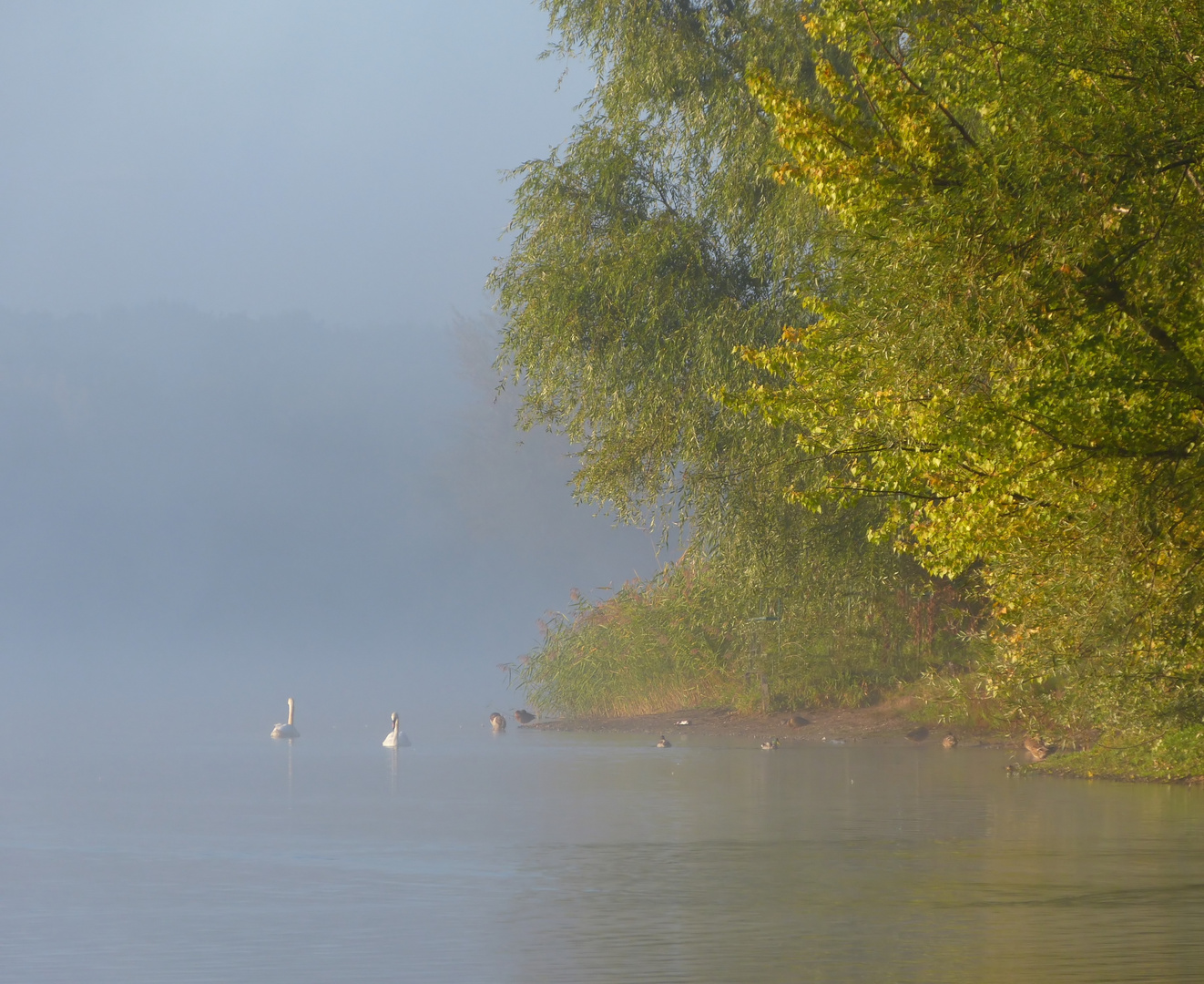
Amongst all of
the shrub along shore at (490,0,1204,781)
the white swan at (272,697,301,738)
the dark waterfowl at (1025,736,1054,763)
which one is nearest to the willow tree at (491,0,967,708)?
the shrub along shore at (490,0,1204,781)

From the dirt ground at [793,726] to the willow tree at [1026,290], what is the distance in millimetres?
12748

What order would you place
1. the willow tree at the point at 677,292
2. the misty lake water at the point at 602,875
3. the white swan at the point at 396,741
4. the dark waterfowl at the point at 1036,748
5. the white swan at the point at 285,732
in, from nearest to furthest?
the misty lake water at the point at 602,875 → the willow tree at the point at 677,292 → the dark waterfowl at the point at 1036,748 → the white swan at the point at 396,741 → the white swan at the point at 285,732

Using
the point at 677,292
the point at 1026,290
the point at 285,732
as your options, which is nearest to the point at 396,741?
the point at 285,732

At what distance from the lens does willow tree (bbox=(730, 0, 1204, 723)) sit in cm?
976

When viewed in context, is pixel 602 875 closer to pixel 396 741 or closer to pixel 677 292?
pixel 677 292

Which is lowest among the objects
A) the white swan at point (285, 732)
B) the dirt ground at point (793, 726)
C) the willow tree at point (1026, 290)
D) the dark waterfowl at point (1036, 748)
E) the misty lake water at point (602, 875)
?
the misty lake water at point (602, 875)

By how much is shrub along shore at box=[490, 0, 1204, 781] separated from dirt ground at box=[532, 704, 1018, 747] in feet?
1.66

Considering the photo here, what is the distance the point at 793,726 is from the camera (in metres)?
27.5

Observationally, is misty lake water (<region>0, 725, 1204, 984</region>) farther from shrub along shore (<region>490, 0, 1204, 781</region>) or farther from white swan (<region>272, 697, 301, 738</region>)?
white swan (<region>272, 697, 301, 738</region>)

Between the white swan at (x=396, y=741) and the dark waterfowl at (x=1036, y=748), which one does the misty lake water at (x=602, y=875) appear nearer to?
the dark waterfowl at (x=1036, y=748)

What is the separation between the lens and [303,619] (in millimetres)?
96688

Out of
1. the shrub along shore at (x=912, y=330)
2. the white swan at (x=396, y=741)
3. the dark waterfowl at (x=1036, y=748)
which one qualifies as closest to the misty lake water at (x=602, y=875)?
the dark waterfowl at (x=1036, y=748)

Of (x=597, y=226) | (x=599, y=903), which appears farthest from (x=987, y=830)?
(x=597, y=226)

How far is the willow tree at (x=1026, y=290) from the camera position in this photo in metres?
9.76
